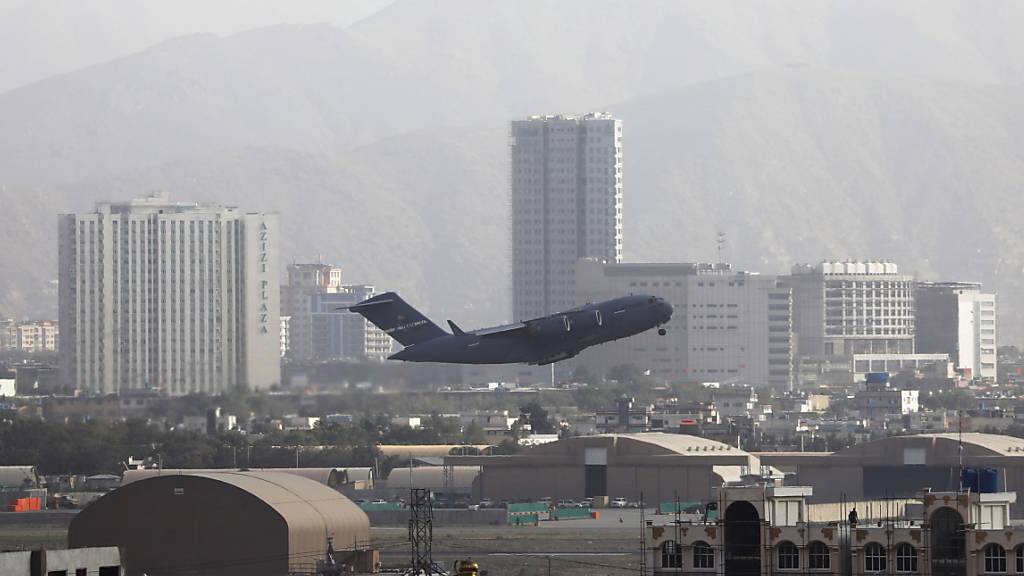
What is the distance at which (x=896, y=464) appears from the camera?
165m

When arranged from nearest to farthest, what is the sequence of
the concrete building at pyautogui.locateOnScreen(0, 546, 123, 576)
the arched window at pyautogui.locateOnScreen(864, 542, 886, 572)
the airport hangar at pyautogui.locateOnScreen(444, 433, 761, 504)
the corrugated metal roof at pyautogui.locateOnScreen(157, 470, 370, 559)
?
the concrete building at pyautogui.locateOnScreen(0, 546, 123, 576), the arched window at pyautogui.locateOnScreen(864, 542, 886, 572), the corrugated metal roof at pyautogui.locateOnScreen(157, 470, 370, 559), the airport hangar at pyautogui.locateOnScreen(444, 433, 761, 504)

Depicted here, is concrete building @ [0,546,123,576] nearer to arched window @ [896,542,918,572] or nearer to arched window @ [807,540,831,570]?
arched window @ [807,540,831,570]

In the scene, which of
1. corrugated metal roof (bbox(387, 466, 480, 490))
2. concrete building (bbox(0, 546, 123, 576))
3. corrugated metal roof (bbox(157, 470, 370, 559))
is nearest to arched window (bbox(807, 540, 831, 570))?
concrete building (bbox(0, 546, 123, 576))

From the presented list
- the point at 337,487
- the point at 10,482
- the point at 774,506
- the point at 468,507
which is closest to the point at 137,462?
the point at 10,482

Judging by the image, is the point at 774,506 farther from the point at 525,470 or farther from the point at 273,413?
the point at 273,413

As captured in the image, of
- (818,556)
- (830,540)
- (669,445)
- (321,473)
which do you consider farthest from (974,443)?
(830,540)

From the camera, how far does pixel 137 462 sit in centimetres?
18625

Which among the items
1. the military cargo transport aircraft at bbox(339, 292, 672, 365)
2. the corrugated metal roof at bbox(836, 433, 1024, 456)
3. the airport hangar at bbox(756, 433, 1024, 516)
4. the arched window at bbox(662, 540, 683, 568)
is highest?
the military cargo transport aircraft at bbox(339, 292, 672, 365)

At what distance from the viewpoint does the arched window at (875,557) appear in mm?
64375

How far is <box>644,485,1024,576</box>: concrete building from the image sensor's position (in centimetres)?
6341

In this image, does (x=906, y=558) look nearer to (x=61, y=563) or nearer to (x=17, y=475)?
(x=61, y=563)

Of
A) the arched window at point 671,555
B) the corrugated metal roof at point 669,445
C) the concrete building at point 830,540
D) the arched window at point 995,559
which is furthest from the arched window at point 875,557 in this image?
the corrugated metal roof at point 669,445

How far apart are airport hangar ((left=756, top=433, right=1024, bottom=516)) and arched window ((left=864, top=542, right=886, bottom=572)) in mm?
92864

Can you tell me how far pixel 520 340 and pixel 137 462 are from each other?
2643 inches
